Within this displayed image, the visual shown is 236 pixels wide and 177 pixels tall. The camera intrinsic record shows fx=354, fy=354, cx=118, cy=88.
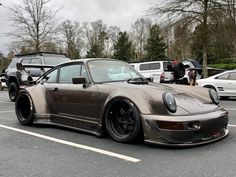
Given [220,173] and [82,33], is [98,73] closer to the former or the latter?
[220,173]

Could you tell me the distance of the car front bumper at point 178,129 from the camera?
4.75 metres

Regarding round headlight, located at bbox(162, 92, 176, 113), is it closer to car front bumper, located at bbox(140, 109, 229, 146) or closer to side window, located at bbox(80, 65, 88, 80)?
car front bumper, located at bbox(140, 109, 229, 146)

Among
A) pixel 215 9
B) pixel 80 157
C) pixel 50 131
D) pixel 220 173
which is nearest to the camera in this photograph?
pixel 220 173

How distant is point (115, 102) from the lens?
5406 mm

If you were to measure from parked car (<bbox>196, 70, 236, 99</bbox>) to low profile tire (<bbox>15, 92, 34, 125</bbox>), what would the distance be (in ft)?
30.9

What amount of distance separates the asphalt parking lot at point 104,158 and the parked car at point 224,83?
8.78m

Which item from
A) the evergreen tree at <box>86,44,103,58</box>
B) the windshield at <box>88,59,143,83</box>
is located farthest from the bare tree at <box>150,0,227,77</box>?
the evergreen tree at <box>86,44,103,58</box>

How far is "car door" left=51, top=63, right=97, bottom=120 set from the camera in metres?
5.78

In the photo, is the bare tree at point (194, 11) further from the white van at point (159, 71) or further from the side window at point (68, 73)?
the side window at point (68, 73)

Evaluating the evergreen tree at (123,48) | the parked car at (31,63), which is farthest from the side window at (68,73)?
the evergreen tree at (123,48)

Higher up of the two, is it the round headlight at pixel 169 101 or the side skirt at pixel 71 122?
the round headlight at pixel 169 101

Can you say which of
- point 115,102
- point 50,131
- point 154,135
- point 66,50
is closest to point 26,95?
point 50,131

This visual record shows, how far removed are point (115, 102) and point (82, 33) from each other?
223 feet

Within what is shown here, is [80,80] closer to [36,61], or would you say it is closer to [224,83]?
[36,61]
